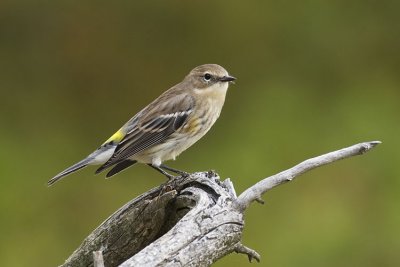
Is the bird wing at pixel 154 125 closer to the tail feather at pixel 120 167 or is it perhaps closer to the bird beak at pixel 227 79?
the tail feather at pixel 120 167

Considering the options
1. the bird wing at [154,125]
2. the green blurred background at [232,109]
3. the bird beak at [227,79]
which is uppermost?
→ the bird beak at [227,79]

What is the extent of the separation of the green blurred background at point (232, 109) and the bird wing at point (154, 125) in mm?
2039

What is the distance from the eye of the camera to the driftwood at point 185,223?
4602mm

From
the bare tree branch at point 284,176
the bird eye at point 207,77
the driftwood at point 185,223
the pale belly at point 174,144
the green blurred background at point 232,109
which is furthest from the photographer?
the green blurred background at point 232,109

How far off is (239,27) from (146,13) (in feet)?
2.71

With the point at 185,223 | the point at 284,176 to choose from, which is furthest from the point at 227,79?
the point at 185,223

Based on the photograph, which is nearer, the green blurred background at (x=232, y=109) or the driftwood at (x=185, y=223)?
the driftwood at (x=185, y=223)

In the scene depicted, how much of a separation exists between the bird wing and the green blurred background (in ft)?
6.69

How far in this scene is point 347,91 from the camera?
921 centimetres

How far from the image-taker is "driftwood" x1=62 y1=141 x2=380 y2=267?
4602 mm

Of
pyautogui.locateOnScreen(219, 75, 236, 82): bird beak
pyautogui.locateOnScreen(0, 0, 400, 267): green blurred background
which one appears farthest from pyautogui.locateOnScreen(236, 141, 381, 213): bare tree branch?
pyautogui.locateOnScreen(0, 0, 400, 267): green blurred background

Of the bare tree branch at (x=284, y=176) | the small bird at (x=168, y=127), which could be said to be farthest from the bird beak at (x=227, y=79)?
the bare tree branch at (x=284, y=176)

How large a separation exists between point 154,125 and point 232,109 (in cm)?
272

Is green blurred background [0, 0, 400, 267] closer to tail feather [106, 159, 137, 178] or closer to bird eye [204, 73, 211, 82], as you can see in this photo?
bird eye [204, 73, 211, 82]
